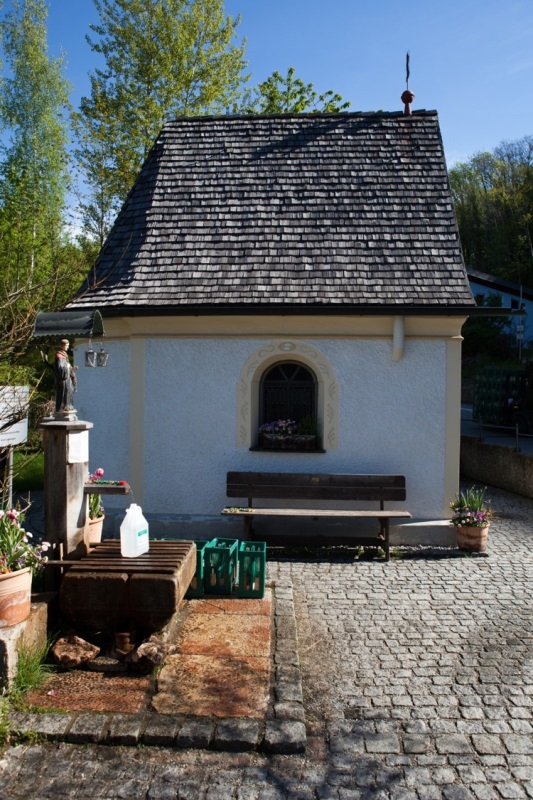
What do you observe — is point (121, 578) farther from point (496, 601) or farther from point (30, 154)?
point (30, 154)

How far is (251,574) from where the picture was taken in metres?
6.41

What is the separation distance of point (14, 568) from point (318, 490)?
4656 millimetres

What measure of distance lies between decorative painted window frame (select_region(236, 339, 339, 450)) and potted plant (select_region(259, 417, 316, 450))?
0.60ft

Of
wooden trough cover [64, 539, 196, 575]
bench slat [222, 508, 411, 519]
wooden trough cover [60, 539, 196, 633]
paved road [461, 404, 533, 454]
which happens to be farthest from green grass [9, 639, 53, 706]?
paved road [461, 404, 533, 454]

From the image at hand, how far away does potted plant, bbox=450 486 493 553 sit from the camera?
8.35 metres

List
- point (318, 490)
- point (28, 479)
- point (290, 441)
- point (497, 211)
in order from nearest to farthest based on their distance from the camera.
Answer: point (318, 490), point (290, 441), point (28, 479), point (497, 211)

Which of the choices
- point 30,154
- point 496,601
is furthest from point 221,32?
point 496,601

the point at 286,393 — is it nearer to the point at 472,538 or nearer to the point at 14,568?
the point at 472,538

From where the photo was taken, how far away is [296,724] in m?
4.04

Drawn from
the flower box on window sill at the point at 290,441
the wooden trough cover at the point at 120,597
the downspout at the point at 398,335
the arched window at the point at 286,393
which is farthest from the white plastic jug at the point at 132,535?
the downspout at the point at 398,335

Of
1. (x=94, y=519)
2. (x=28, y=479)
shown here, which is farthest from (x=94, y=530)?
(x=28, y=479)

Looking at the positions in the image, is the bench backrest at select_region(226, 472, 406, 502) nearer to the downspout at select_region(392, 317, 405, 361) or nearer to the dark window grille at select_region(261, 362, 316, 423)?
the dark window grille at select_region(261, 362, 316, 423)

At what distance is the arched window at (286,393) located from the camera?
29.8 ft

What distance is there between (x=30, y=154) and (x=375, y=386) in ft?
68.5
